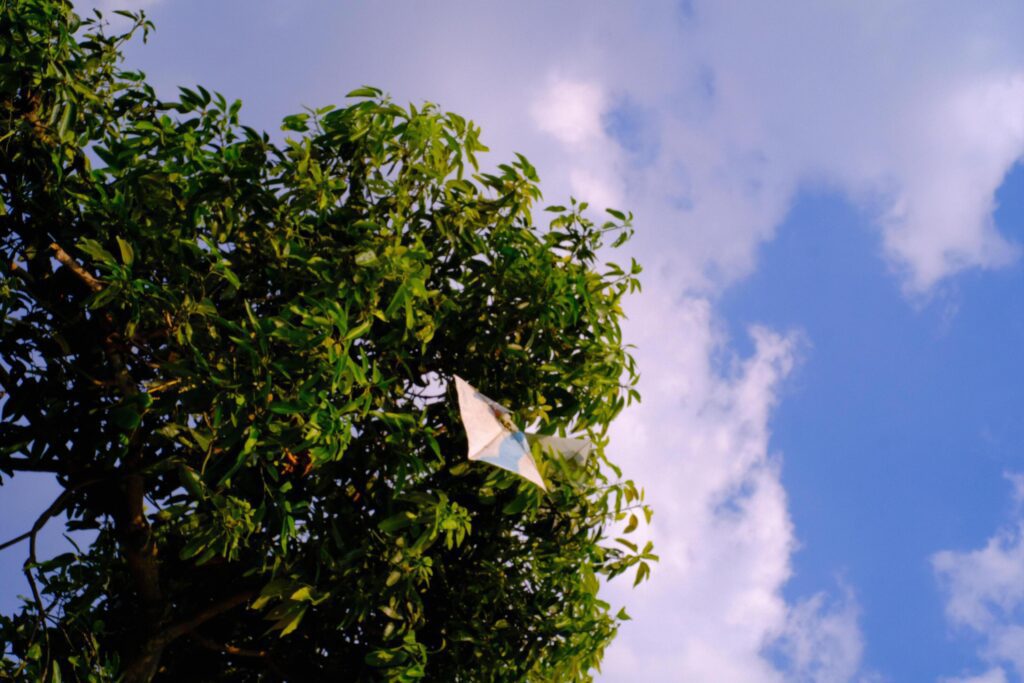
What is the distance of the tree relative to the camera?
526cm

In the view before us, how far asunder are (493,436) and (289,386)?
1.12m

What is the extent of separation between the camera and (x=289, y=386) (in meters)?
5.36

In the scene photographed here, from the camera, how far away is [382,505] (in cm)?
568

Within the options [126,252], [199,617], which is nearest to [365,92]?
A: [126,252]

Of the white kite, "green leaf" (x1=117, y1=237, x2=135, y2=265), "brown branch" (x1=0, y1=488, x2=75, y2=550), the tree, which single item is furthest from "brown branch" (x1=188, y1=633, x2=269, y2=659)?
"green leaf" (x1=117, y1=237, x2=135, y2=265)

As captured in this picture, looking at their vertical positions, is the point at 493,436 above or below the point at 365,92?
below

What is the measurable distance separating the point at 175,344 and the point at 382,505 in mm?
1446

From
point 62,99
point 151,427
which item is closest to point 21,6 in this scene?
point 62,99

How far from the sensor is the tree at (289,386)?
526 cm

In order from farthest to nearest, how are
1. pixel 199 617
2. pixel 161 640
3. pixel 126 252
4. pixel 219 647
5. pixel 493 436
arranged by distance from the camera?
1. pixel 219 647
2. pixel 199 617
3. pixel 161 640
4. pixel 493 436
5. pixel 126 252

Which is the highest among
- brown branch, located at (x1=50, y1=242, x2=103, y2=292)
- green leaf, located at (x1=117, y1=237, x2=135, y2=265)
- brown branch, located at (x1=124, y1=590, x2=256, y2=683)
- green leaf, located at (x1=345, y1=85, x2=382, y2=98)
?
green leaf, located at (x1=345, y1=85, x2=382, y2=98)

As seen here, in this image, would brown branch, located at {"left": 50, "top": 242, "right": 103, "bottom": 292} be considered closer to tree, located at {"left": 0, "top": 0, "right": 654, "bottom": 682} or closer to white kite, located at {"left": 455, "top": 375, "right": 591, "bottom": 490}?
tree, located at {"left": 0, "top": 0, "right": 654, "bottom": 682}

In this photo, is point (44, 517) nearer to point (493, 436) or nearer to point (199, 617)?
point (199, 617)

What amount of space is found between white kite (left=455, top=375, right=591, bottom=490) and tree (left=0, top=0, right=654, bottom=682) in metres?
0.24
